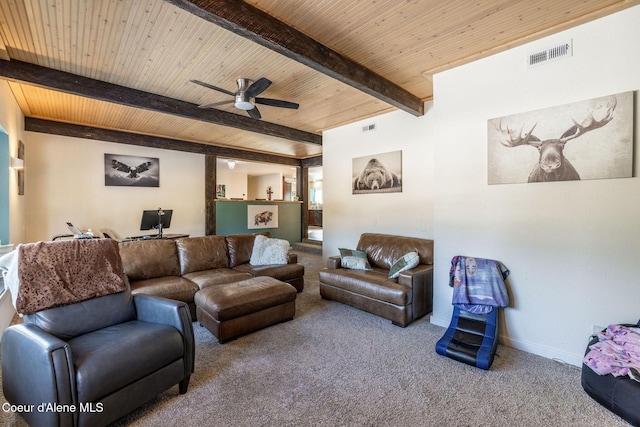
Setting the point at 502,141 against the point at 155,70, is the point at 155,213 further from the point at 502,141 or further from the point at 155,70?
the point at 502,141

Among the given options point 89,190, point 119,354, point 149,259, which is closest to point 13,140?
point 89,190

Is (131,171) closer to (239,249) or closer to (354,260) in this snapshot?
(239,249)

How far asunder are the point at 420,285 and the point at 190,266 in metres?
2.94

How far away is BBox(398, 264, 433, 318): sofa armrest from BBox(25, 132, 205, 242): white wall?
5.66m

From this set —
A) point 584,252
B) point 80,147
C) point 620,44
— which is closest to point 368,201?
point 584,252

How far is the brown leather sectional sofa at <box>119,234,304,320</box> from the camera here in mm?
3189

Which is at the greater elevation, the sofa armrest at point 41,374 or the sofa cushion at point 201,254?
the sofa cushion at point 201,254

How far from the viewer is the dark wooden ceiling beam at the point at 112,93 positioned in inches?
118

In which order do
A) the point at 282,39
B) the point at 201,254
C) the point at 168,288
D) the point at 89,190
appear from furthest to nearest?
the point at 89,190 < the point at 201,254 < the point at 168,288 < the point at 282,39

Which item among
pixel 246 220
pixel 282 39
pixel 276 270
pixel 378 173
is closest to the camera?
pixel 282 39

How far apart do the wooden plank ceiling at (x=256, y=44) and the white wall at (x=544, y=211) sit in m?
0.26

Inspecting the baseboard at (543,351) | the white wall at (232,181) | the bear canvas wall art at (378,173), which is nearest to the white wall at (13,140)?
the bear canvas wall art at (378,173)

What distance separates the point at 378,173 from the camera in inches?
187

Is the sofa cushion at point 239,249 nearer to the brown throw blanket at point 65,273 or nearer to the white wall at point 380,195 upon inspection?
the white wall at point 380,195
